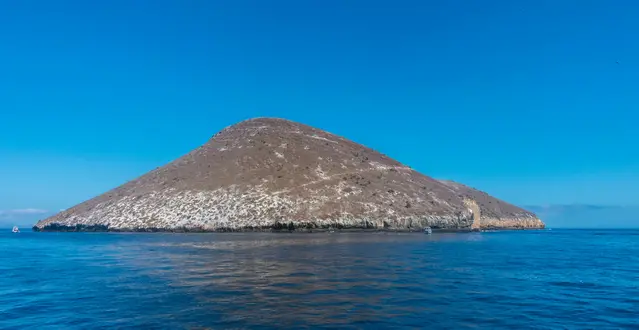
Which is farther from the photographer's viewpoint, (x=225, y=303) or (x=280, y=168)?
(x=280, y=168)

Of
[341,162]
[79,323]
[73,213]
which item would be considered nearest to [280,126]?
[341,162]

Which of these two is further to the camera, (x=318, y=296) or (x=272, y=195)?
(x=272, y=195)

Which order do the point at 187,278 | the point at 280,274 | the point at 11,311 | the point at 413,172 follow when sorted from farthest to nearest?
1. the point at 413,172
2. the point at 280,274
3. the point at 187,278
4. the point at 11,311

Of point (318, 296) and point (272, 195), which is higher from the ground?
point (272, 195)

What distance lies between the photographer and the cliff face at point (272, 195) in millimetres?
128875

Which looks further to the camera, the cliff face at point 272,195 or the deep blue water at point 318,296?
the cliff face at point 272,195

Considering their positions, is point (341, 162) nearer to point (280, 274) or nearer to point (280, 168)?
point (280, 168)

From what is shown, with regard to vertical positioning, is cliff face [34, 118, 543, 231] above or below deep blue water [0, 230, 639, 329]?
above

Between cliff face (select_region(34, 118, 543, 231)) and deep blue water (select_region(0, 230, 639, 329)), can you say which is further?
cliff face (select_region(34, 118, 543, 231))

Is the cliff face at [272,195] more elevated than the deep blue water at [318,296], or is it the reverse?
the cliff face at [272,195]

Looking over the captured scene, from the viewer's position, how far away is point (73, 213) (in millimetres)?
152000

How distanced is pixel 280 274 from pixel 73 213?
5890 inches

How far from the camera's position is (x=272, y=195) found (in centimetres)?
13500

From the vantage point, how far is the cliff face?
423ft
